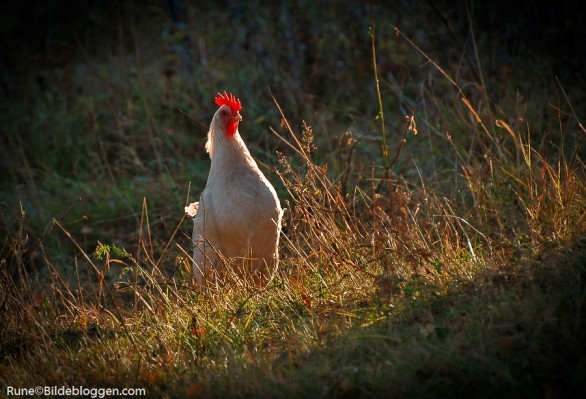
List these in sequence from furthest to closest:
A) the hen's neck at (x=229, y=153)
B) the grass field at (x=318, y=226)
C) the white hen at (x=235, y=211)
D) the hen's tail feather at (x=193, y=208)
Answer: the hen's tail feather at (x=193, y=208) < the hen's neck at (x=229, y=153) < the white hen at (x=235, y=211) < the grass field at (x=318, y=226)

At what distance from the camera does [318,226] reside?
3895mm

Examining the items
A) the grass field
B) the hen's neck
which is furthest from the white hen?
the grass field

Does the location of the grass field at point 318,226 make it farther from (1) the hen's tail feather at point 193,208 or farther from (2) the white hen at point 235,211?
(1) the hen's tail feather at point 193,208

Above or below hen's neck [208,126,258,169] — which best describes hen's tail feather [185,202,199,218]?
below

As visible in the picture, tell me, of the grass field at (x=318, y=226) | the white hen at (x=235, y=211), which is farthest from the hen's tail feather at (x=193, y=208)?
the grass field at (x=318, y=226)

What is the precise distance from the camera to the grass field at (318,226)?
9.21 feet

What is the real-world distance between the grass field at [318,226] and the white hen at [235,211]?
171 millimetres

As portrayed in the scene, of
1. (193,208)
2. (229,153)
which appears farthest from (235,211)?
(193,208)

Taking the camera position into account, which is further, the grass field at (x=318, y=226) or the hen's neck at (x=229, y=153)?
the hen's neck at (x=229, y=153)

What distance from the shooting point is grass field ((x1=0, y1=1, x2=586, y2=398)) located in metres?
2.81

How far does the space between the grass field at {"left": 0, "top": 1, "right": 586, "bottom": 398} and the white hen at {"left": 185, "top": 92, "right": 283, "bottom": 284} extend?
0.17 m

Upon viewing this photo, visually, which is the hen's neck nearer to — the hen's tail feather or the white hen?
the white hen

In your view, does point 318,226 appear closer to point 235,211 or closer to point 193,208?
point 235,211

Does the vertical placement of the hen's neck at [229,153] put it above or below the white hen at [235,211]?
above
